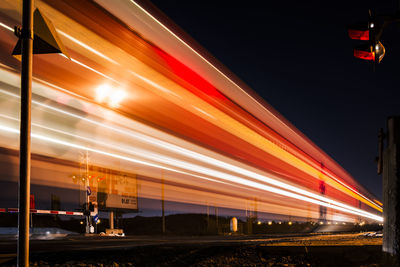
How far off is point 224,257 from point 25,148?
4.17m

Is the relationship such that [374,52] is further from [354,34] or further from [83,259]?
[83,259]

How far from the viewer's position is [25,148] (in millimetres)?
5000

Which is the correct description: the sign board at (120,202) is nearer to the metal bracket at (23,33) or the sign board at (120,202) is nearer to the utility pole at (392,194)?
the metal bracket at (23,33)

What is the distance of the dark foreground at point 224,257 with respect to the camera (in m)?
7.16

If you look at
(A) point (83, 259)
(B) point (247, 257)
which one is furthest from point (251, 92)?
(A) point (83, 259)

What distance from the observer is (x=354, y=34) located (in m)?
6.76

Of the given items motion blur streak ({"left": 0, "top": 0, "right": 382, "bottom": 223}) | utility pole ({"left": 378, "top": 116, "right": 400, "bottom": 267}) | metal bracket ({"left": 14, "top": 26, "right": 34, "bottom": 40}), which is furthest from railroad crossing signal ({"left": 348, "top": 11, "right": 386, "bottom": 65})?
motion blur streak ({"left": 0, "top": 0, "right": 382, "bottom": 223})

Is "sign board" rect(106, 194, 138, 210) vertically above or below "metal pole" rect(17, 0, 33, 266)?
below

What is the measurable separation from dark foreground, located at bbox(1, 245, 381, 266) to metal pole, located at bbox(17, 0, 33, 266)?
214 centimetres

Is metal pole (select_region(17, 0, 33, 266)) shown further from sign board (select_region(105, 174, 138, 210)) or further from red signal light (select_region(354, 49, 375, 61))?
sign board (select_region(105, 174, 138, 210))

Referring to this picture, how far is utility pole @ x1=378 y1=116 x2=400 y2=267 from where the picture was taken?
18.8ft

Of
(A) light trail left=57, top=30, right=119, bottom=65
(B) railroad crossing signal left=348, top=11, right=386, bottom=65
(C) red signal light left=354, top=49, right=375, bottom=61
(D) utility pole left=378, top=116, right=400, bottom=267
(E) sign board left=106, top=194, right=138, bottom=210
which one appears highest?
(A) light trail left=57, top=30, right=119, bottom=65

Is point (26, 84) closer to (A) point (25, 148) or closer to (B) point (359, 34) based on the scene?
(A) point (25, 148)

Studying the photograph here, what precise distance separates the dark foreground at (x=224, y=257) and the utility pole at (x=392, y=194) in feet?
4.42
